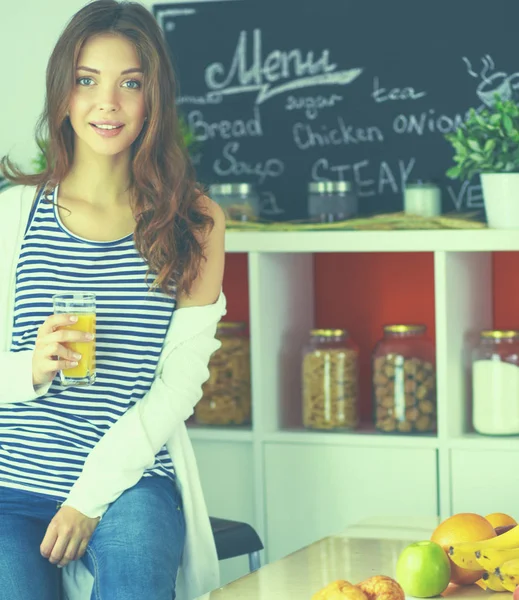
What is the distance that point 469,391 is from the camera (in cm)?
264

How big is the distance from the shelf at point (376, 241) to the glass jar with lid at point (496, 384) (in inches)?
8.4

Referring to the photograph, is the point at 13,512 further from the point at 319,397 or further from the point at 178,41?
the point at 178,41

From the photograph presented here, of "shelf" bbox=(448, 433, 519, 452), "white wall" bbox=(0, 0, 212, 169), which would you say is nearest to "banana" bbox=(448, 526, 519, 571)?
"shelf" bbox=(448, 433, 519, 452)

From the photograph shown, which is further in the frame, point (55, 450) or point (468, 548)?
point (55, 450)

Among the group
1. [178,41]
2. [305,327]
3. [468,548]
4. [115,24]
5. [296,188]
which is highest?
[178,41]

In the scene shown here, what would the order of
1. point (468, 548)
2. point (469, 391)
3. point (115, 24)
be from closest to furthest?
1. point (468, 548)
2. point (115, 24)
3. point (469, 391)

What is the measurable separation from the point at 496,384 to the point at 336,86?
2.80 feet

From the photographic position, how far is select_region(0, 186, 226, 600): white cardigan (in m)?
1.88

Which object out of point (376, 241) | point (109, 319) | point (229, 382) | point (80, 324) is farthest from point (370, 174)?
point (80, 324)

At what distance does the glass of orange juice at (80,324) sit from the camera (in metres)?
1.83

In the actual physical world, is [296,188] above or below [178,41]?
below

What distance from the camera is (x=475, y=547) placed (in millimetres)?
1624

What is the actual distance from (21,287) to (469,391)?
1147 millimetres

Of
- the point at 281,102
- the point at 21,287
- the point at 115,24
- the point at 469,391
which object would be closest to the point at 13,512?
the point at 21,287
